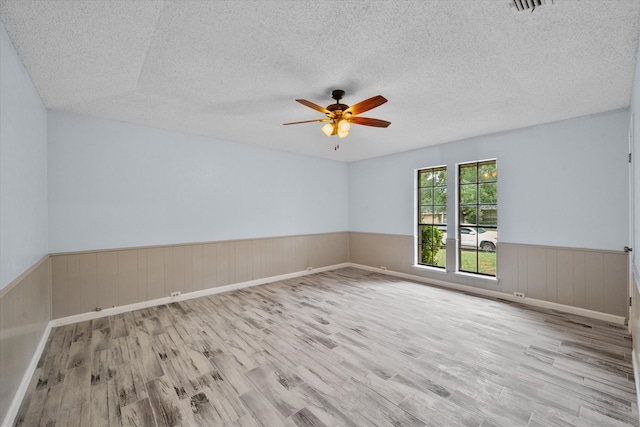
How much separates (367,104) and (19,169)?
310 centimetres

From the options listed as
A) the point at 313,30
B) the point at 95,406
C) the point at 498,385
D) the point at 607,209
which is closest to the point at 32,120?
the point at 95,406

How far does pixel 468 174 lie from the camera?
16.0ft

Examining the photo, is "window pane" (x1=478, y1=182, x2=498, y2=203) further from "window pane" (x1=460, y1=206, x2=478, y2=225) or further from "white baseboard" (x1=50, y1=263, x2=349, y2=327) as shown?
"white baseboard" (x1=50, y1=263, x2=349, y2=327)

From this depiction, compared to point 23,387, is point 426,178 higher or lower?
higher

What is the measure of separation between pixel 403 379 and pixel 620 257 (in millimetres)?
3422

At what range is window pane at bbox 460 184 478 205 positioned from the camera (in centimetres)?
478

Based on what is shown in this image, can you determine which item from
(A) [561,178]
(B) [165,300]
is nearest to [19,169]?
(B) [165,300]

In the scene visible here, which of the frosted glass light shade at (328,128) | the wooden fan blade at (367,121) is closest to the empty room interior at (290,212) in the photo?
the frosted glass light shade at (328,128)

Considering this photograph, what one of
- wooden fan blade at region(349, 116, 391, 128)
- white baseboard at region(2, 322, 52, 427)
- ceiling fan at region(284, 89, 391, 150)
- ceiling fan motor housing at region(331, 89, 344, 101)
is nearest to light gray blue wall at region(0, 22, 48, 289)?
white baseboard at region(2, 322, 52, 427)

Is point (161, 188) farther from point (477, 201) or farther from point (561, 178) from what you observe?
point (561, 178)

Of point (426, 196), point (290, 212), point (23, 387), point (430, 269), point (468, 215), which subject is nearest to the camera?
point (23, 387)

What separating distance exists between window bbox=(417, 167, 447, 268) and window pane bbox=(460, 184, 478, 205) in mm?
306

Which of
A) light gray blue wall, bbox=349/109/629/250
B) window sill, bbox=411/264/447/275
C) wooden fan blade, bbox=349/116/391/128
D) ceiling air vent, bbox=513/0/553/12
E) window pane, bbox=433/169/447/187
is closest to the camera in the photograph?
ceiling air vent, bbox=513/0/553/12

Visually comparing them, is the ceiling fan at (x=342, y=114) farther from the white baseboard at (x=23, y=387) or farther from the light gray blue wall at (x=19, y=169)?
the white baseboard at (x=23, y=387)
